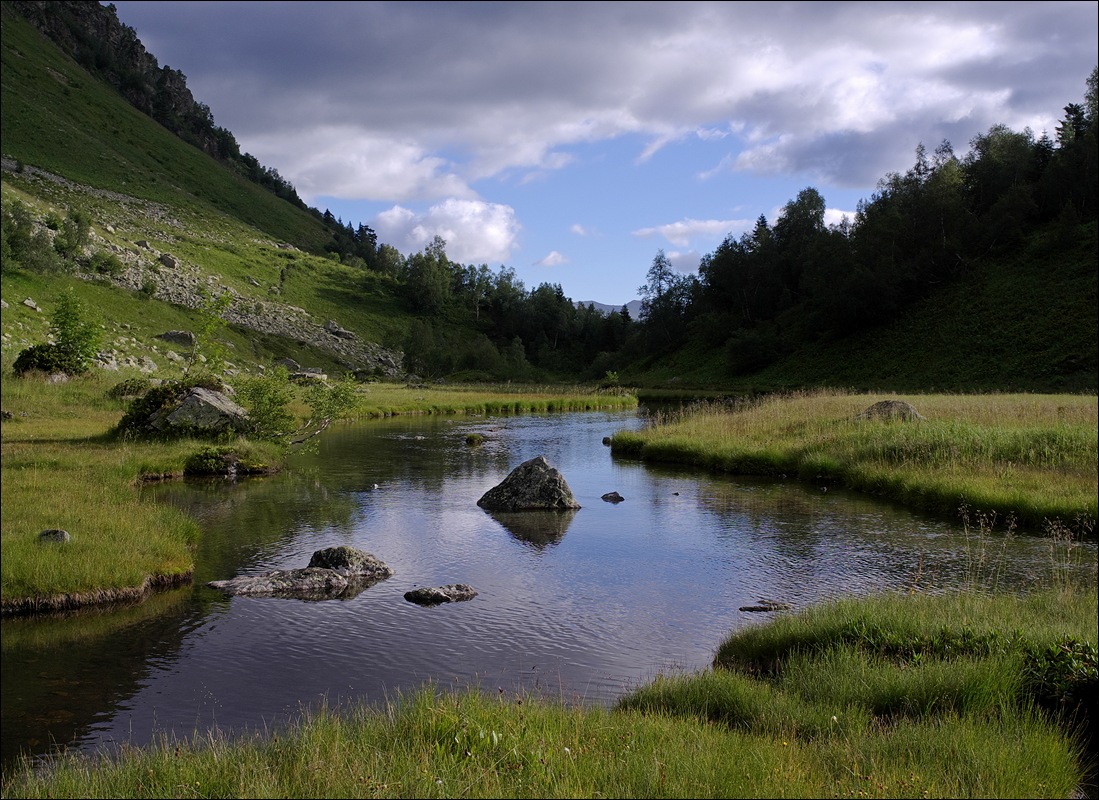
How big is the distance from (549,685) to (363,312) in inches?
5291

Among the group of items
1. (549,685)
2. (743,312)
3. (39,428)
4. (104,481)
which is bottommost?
(549,685)

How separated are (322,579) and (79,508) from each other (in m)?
4.60

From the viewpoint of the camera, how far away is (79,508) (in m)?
14.0

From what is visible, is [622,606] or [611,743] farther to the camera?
[622,606]

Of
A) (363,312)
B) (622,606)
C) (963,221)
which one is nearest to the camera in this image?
(622,606)

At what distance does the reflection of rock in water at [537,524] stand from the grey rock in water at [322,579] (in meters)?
4.48

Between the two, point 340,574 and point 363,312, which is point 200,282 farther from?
point 340,574

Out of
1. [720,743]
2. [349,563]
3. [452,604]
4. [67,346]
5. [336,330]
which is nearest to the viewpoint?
[720,743]

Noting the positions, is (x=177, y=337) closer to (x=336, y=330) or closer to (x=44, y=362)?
(x=336, y=330)

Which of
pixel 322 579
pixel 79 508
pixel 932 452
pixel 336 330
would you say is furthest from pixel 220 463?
pixel 336 330

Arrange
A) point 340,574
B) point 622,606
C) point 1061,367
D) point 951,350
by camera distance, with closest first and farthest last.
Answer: point 622,606 < point 340,574 < point 1061,367 < point 951,350

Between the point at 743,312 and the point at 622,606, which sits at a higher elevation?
the point at 743,312

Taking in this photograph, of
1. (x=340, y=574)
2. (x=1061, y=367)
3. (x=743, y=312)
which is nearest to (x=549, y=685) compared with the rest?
(x=340, y=574)

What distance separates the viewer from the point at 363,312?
454 ft
